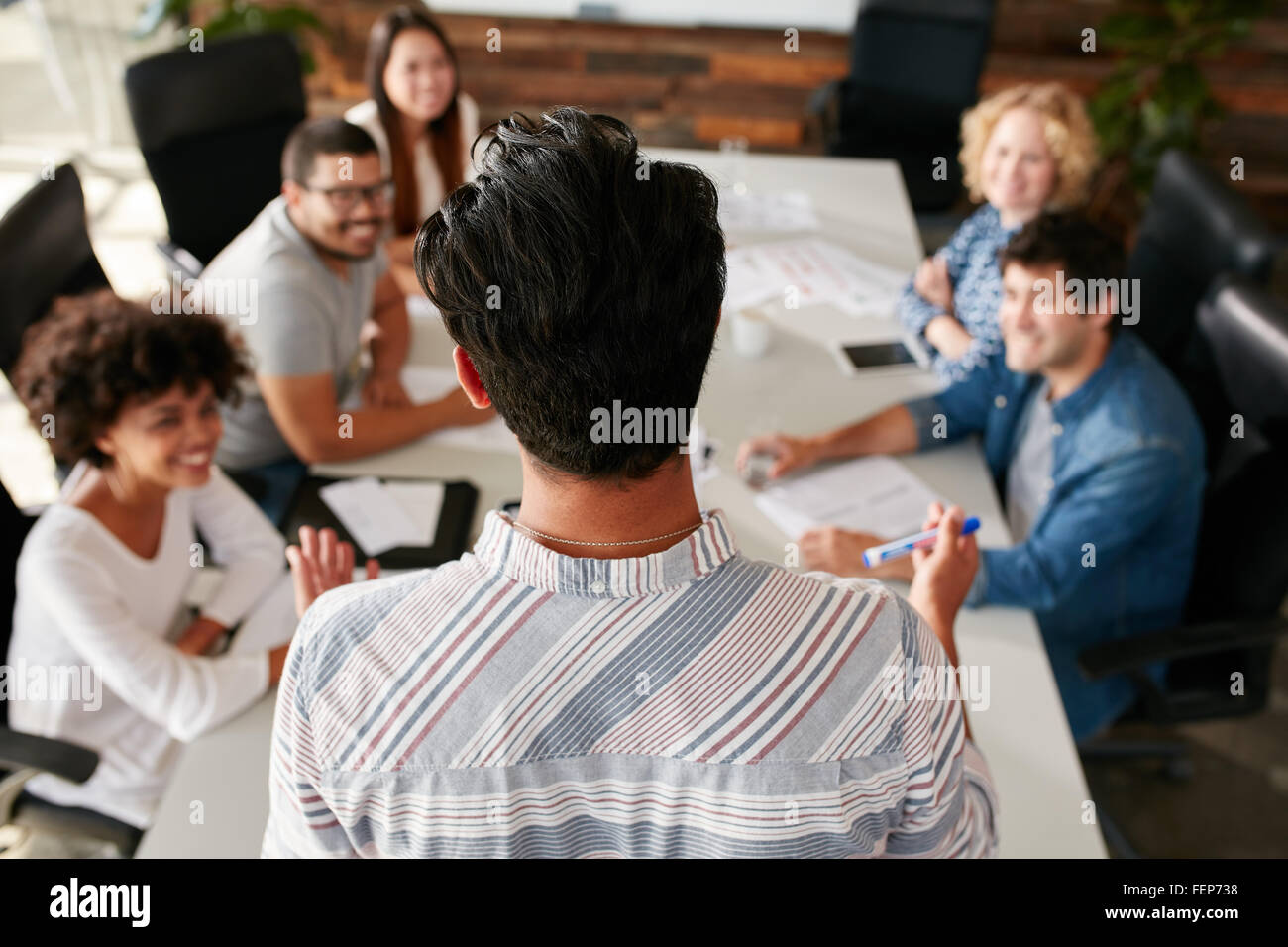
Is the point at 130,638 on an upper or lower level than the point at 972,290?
lower

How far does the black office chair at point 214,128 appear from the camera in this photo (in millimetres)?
2527

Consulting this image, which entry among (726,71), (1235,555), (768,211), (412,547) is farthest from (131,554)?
(726,71)

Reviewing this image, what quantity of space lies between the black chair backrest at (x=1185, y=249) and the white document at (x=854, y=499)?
70 centimetres

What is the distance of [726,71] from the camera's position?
4.47 meters

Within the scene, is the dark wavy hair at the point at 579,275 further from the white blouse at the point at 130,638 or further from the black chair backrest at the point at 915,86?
the black chair backrest at the point at 915,86

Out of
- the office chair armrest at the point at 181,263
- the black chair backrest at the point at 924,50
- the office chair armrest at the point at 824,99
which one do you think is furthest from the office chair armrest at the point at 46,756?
the black chair backrest at the point at 924,50

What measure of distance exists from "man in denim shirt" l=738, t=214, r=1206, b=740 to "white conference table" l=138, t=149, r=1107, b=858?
0.27 feet

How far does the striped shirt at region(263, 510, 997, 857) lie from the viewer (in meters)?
0.75

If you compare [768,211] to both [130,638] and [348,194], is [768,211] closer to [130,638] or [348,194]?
[348,194]

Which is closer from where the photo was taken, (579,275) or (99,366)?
(579,275)

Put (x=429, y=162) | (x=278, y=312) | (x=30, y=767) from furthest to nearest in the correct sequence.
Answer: (x=429, y=162), (x=278, y=312), (x=30, y=767)

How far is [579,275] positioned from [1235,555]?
5.07 feet
